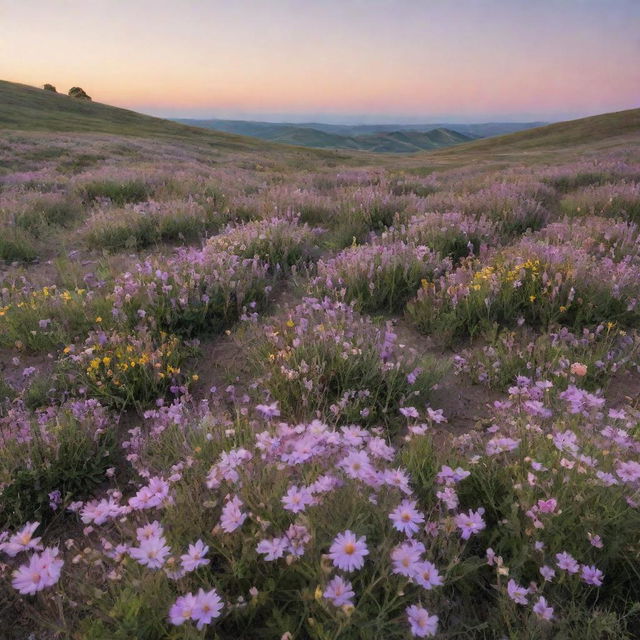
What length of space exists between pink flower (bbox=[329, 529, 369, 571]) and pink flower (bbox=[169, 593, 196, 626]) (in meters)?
0.47

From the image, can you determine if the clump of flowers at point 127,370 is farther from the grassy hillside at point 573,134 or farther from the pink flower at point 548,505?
the grassy hillside at point 573,134

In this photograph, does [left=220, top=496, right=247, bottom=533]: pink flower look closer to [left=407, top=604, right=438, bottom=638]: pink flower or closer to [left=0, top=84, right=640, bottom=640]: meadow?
[left=0, top=84, right=640, bottom=640]: meadow

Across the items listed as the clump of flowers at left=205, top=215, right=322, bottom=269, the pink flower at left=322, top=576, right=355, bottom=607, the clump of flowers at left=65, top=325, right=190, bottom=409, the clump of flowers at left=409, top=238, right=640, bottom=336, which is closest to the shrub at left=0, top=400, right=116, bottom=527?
the clump of flowers at left=65, top=325, right=190, bottom=409

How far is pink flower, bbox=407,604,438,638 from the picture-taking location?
1.44 meters

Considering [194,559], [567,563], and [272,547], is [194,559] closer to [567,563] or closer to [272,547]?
[272,547]

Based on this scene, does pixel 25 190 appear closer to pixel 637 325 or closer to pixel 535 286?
pixel 535 286

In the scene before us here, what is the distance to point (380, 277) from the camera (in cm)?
472

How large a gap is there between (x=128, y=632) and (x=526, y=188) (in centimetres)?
927

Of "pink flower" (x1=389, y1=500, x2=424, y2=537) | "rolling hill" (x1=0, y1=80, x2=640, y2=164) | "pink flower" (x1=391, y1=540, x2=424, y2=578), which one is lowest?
"pink flower" (x1=391, y1=540, x2=424, y2=578)

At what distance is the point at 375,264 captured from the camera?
16.0 ft

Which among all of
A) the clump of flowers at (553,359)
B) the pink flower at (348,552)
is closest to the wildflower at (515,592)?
the pink flower at (348,552)

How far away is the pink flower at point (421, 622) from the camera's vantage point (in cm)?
144

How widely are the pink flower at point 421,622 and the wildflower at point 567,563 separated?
0.59 metres

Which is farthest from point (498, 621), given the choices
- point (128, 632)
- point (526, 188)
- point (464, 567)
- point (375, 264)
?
point (526, 188)
